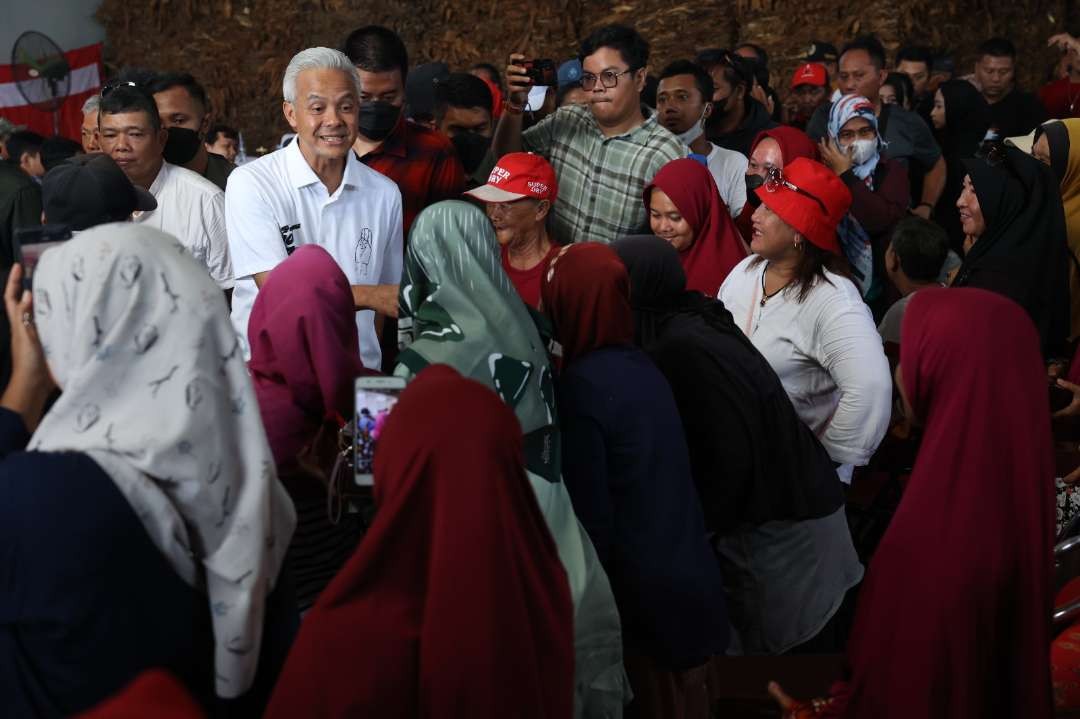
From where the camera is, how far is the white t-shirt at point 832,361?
11.7 ft

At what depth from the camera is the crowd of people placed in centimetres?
186

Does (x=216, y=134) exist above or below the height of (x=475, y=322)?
below

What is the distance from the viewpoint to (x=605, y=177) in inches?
183

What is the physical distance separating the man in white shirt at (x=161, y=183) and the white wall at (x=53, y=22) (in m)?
5.91

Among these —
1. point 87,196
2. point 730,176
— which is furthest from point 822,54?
point 87,196

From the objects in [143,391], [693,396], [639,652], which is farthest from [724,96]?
[143,391]

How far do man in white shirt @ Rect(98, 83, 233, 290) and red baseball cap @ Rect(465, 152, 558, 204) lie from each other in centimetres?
96

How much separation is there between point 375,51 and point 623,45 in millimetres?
953

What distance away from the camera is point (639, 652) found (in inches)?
111

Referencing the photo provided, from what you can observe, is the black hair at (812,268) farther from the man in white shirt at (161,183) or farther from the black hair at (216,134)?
the black hair at (216,134)

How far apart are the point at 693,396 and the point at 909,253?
2016mm

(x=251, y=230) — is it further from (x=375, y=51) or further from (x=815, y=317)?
(x=815, y=317)

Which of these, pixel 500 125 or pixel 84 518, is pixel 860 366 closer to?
pixel 500 125

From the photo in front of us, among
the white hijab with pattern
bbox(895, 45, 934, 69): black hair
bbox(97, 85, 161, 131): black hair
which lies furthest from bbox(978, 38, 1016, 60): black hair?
the white hijab with pattern
